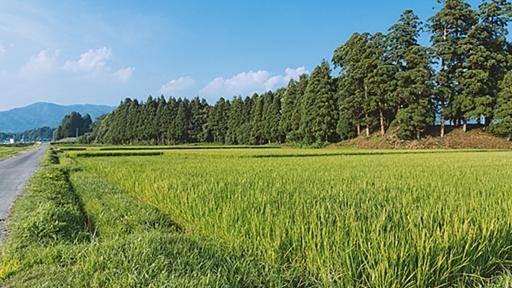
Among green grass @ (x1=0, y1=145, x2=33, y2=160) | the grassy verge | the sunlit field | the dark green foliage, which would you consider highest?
the dark green foliage

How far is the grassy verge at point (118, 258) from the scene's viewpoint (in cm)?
248

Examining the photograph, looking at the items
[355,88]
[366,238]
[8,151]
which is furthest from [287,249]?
[8,151]

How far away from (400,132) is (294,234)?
1200 inches

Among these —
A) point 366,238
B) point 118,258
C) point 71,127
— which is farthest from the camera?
point 71,127

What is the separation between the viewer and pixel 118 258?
283 centimetres

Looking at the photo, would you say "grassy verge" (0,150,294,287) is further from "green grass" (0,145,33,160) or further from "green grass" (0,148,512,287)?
"green grass" (0,145,33,160)

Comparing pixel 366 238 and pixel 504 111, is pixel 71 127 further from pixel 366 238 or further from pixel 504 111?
pixel 366 238

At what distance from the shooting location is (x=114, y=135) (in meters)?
69.9

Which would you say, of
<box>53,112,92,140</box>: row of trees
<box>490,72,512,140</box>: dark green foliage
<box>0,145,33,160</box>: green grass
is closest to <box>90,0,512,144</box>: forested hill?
<box>490,72,512,140</box>: dark green foliage

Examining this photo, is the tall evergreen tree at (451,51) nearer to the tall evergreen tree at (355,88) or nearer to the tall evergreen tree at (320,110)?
the tall evergreen tree at (355,88)

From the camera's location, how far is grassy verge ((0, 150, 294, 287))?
8.14 feet

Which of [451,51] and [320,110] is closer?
[451,51]

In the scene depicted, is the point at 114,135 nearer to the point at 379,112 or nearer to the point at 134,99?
the point at 134,99

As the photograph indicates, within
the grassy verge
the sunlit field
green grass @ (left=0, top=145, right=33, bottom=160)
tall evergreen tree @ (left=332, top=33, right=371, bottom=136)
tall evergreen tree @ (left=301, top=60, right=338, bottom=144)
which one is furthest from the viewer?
tall evergreen tree @ (left=301, top=60, right=338, bottom=144)
